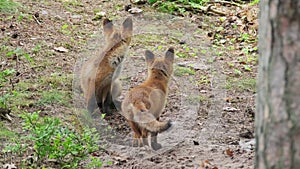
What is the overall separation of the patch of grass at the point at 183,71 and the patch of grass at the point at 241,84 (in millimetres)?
590

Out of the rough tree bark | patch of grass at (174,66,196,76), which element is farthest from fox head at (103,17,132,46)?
the rough tree bark

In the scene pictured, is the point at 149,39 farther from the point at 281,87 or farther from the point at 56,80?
the point at 281,87

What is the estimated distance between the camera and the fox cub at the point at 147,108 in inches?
223

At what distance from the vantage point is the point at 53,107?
678 cm

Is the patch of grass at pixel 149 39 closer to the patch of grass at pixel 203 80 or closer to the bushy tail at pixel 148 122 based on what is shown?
the patch of grass at pixel 203 80

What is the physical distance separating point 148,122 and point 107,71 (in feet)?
4.28

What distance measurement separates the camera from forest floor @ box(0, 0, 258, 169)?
5914 mm

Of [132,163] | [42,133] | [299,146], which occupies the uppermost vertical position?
[299,146]

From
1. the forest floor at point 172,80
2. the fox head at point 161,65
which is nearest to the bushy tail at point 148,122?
the forest floor at point 172,80

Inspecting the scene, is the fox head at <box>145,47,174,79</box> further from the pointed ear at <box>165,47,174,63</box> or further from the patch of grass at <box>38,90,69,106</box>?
the patch of grass at <box>38,90,69,106</box>

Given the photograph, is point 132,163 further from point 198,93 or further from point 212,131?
point 198,93

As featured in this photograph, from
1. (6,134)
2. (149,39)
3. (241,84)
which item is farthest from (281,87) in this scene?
(149,39)

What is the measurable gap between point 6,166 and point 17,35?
13.8 ft

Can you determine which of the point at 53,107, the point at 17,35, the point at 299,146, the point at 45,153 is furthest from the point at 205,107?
the point at 299,146
